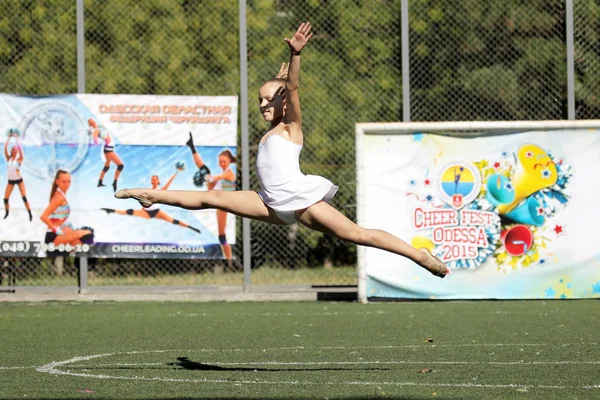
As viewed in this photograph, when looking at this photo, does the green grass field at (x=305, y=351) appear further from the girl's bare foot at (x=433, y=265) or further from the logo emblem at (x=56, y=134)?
the logo emblem at (x=56, y=134)

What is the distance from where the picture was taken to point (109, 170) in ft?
49.3

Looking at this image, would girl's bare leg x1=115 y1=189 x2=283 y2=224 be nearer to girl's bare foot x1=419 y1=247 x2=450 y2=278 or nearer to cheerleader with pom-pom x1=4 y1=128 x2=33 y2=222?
girl's bare foot x1=419 y1=247 x2=450 y2=278

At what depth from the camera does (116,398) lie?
20.9ft

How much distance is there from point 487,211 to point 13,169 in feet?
21.1

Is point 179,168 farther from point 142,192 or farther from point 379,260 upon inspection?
point 142,192

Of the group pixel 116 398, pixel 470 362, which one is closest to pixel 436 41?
pixel 470 362

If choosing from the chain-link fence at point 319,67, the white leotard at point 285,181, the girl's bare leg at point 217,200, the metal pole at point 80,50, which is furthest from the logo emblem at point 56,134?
the white leotard at point 285,181

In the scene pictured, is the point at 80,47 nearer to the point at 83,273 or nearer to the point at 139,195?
the point at 83,273

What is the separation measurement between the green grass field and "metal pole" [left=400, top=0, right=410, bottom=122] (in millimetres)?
2788

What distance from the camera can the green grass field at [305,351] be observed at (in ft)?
22.1

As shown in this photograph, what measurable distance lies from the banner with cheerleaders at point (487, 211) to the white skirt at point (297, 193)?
21.9 ft

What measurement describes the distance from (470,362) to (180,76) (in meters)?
10.5

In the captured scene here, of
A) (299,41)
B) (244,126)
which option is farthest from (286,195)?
(244,126)

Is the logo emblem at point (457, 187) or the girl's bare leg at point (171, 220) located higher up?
the logo emblem at point (457, 187)
